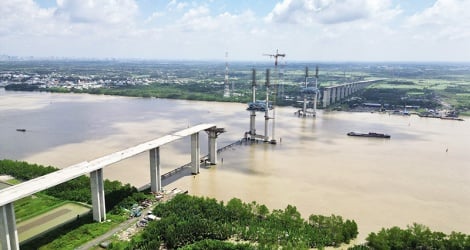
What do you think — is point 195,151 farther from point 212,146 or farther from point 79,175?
point 79,175

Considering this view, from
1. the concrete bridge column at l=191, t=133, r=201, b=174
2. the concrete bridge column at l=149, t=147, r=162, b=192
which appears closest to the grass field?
the concrete bridge column at l=149, t=147, r=162, b=192

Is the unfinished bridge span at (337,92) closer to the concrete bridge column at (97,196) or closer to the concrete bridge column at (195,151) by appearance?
the concrete bridge column at (195,151)

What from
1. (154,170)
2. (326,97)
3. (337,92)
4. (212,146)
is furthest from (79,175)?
(337,92)

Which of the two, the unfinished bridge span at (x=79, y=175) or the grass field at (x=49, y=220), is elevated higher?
the unfinished bridge span at (x=79, y=175)

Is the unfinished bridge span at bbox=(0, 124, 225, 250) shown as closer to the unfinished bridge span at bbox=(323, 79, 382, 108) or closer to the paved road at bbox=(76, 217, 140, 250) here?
the paved road at bbox=(76, 217, 140, 250)

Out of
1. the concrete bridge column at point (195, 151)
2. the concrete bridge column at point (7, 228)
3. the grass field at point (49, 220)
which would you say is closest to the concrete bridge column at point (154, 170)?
the grass field at point (49, 220)

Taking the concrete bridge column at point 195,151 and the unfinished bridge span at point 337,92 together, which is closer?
the concrete bridge column at point 195,151
